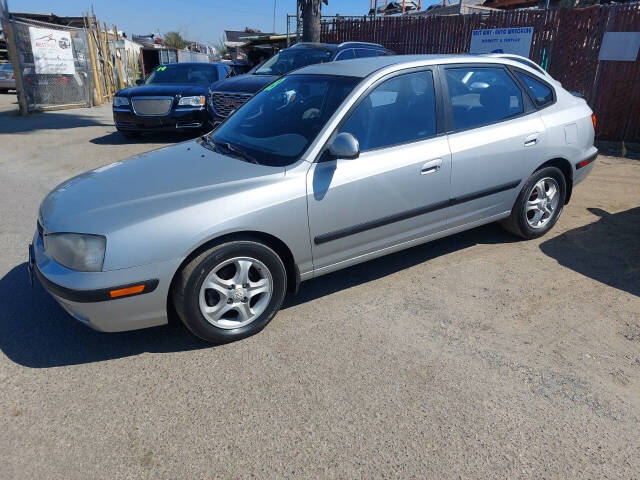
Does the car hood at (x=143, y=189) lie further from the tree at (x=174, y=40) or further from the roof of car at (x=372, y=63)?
the tree at (x=174, y=40)

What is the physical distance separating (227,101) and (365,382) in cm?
668

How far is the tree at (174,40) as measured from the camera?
48.7m

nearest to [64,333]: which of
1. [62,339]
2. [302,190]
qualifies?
[62,339]

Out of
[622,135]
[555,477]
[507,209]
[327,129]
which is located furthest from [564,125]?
[622,135]

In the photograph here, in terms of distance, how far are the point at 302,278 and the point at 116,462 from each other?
61.0 inches

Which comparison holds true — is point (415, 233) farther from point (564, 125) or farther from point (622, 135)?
point (622, 135)

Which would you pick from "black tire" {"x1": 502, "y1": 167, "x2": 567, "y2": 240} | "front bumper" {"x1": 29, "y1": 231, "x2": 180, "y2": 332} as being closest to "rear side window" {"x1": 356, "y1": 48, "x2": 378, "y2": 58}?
"black tire" {"x1": 502, "y1": 167, "x2": 567, "y2": 240}

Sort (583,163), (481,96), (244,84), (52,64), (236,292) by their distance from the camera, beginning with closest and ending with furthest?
(236,292), (481,96), (583,163), (244,84), (52,64)

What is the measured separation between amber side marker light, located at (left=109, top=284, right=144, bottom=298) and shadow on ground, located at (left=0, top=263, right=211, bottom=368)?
0.51 meters

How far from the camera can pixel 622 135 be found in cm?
878

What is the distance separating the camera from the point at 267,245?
3.12 metres

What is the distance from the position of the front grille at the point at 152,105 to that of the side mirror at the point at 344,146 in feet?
22.8

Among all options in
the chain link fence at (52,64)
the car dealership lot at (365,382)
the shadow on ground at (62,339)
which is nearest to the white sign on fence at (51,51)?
the chain link fence at (52,64)

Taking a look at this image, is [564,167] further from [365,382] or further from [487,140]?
[365,382]
